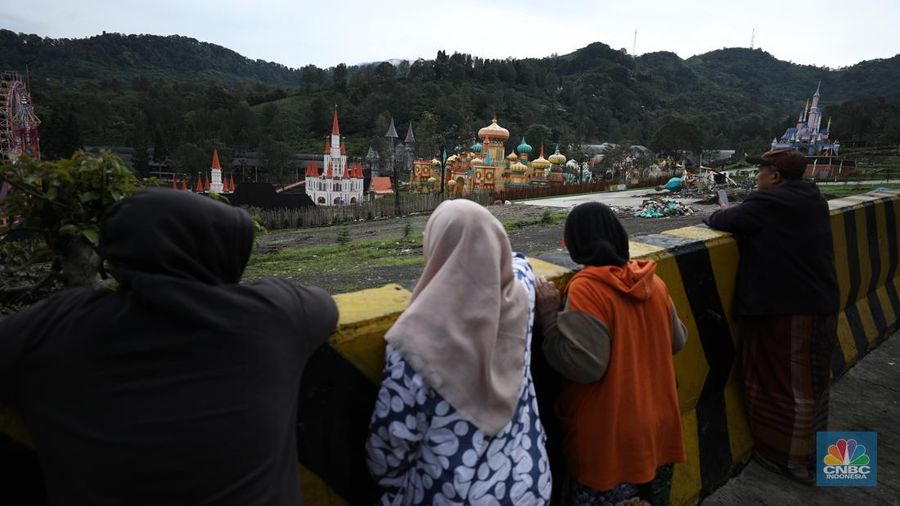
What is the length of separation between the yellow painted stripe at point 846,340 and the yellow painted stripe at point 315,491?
10.3ft

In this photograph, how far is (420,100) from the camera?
247ft

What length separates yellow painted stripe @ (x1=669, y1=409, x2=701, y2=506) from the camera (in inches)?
77.2

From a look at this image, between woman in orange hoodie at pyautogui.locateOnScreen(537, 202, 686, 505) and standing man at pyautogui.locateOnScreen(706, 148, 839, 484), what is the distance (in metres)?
0.95

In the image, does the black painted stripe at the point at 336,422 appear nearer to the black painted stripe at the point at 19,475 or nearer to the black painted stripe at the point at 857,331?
the black painted stripe at the point at 19,475

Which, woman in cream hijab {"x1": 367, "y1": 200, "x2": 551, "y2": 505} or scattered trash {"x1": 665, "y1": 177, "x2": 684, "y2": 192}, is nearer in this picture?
woman in cream hijab {"x1": 367, "y1": 200, "x2": 551, "y2": 505}

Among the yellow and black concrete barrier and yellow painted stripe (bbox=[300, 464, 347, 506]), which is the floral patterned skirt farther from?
yellow painted stripe (bbox=[300, 464, 347, 506])

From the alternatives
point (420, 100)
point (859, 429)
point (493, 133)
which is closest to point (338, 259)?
point (859, 429)

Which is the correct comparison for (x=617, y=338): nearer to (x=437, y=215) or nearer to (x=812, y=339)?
(x=437, y=215)

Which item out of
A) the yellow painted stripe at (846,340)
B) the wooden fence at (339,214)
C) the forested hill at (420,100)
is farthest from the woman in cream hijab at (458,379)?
the forested hill at (420,100)

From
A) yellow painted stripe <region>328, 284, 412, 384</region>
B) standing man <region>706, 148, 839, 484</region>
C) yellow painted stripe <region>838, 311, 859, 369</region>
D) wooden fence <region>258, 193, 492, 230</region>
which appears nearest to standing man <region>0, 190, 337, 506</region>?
yellow painted stripe <region>328, 284, 412, 384</region>

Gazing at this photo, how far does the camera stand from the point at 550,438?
1710mm

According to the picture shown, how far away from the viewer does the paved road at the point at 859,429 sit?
81.9 inches

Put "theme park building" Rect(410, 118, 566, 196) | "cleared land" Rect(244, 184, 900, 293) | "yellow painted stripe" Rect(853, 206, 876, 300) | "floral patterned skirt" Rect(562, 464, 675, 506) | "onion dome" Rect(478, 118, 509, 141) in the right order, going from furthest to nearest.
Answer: "onion dome" Rect(478, 118, 509, 141)
"theme park building" Rect(410, 118, 566, 196)
"cleared land" Rect(244, 184, 900, 293)
"yellow painted stripe" Rect(853, 206, 876, 300)
"floral patterned skirt" Rect(562, 464, 675, 506)

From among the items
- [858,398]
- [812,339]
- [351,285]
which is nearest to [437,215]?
[812,339]
